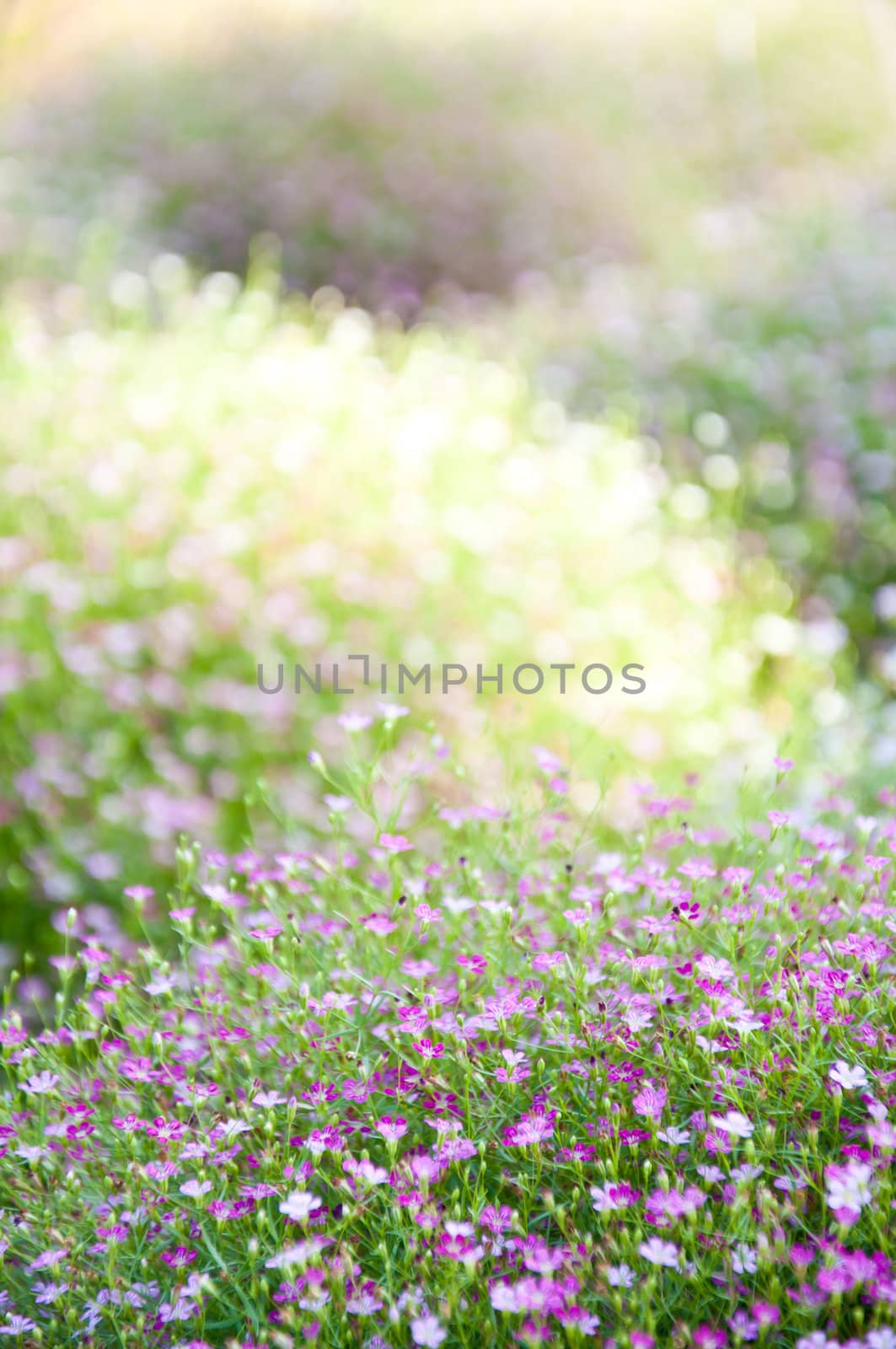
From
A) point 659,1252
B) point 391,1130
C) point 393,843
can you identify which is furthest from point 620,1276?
point 393,843

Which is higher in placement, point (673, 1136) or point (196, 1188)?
point (673, 1136)

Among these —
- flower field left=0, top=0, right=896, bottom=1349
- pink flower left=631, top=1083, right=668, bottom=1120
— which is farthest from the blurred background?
pink flower left=631, top=1083, right=668, bottom=1120

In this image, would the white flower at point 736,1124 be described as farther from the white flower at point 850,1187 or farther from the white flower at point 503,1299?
the white flower at point 503,1299

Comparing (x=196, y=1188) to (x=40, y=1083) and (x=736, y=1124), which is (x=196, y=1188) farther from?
(x=736, y=1124)

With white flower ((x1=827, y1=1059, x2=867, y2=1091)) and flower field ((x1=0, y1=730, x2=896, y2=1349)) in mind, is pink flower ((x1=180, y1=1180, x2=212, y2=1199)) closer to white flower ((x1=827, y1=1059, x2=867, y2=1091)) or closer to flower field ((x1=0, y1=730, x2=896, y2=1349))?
flower field ((x1=0, y1=730, x2=896, y2=1349))

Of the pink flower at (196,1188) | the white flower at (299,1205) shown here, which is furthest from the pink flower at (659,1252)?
the pink flower at (196,1188)

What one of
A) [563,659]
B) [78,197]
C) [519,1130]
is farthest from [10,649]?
[78,197]

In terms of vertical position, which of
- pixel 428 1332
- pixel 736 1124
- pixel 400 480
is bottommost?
pixel 400 480
